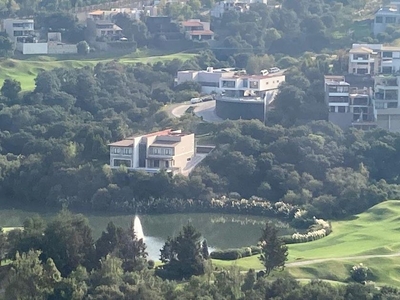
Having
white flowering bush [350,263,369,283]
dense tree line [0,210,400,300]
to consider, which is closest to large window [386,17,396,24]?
dense tree line [0,210,400,300]

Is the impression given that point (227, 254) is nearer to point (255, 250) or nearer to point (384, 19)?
point (255, 250)

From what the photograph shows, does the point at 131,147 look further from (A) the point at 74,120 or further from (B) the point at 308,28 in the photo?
(B) the point at 308,28

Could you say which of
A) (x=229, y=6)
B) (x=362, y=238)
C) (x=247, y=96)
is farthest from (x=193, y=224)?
(x=229, y=6)

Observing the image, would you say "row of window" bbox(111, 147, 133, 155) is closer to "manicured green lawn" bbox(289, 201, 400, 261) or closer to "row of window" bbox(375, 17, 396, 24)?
"manicured green lawn" bbox(289, 201, 400, 261)

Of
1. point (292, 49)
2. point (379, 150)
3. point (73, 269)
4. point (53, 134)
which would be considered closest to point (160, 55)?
point (292, 49)

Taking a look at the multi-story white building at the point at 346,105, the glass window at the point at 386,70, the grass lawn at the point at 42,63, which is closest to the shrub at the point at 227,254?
the multi-story white building at the point at 346,105
